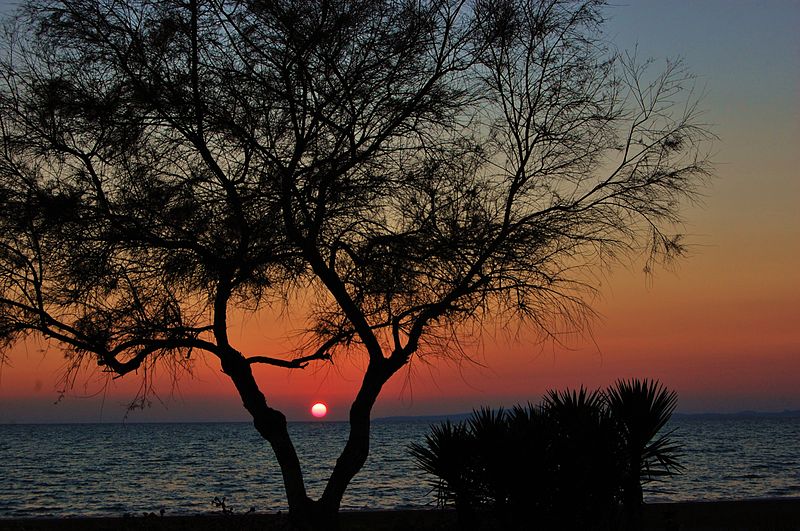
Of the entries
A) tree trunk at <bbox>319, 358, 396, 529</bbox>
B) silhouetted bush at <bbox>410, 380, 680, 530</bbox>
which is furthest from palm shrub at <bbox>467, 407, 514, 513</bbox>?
tree trunk at <bbox>319, 358, 396, 529</bbox>

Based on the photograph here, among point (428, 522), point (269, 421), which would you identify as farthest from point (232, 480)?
point (269, 421)

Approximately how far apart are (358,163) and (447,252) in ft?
5.46

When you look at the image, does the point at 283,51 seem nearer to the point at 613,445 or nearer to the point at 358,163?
the point at 358,163

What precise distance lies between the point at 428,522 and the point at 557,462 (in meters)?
7.41

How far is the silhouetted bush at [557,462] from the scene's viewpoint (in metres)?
10.6

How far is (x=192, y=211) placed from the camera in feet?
32.8

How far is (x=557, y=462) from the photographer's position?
10711 millimetres

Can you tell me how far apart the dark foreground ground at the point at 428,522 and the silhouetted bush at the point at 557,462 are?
3.75ft

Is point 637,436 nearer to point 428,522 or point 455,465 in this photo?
point 455,465

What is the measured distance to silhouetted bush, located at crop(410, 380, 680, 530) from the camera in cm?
1059

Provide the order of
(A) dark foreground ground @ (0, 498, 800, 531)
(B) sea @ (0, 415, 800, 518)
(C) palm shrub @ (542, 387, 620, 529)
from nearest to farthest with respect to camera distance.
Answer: (C) palm shrub @ (542, 387, 620, 529) < (A) dark foreground ground @ (0, 498, 800, 531) < (B) sea @ (0, 415, 800, 518)

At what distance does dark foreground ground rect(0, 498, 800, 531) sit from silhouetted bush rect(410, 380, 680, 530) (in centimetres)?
114

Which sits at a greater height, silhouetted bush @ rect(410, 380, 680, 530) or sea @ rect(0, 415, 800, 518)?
silhouetted bush @ rect(410, 380, 680, 530)

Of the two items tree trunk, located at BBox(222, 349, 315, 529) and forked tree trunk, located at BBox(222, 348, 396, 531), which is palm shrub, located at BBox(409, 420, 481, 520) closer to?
forked tree trunk, located at BBox(222, 348, 396, 531)
